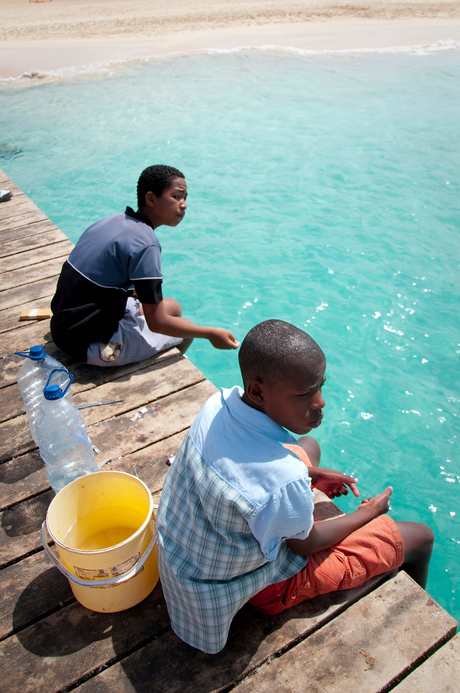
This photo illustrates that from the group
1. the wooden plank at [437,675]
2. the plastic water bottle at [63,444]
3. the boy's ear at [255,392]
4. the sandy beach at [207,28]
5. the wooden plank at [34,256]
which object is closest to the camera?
the boy's ear at [255,392]

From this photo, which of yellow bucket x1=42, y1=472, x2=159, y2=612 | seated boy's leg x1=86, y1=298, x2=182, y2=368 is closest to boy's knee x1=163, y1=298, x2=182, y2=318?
seated boy's leg x1=86, y1=298, x2=182, y2=368

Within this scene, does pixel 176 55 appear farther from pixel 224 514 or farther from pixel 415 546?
pixel 224 514

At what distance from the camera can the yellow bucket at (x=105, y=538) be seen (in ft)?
5.60

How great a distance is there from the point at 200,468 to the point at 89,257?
1786mm

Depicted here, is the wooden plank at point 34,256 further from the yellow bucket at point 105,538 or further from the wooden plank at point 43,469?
the yellow bucket at point 105,538

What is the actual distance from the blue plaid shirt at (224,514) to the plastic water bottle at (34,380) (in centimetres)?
110

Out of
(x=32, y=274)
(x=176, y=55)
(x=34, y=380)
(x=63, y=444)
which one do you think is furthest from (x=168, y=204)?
(x=176, y=55)

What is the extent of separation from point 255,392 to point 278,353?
0.16 m

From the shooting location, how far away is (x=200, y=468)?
1522 mm

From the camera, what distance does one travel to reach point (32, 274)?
409 cm

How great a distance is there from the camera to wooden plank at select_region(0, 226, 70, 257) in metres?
4.45

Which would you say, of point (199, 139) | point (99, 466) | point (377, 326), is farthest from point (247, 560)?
point (199, 139)

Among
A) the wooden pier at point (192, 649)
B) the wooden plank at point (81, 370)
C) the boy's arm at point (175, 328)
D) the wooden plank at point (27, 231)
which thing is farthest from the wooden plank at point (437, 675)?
the wooden plank at point (27, 231)

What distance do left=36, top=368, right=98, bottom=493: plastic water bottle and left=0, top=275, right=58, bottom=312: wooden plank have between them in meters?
1.62
